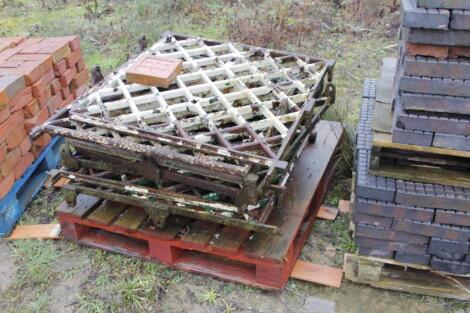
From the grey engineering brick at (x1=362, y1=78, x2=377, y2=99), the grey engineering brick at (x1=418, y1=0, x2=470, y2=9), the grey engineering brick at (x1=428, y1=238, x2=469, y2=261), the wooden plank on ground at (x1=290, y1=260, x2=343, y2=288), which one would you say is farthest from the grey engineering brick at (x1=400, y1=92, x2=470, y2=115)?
the wooden plank on ground at (x1=290, y1=260, x2=343, y2=288)

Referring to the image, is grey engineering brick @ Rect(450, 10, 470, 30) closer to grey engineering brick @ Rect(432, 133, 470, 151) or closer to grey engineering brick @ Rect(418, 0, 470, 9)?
grey engineering brick @ Rect(418, 0, 470, 9)

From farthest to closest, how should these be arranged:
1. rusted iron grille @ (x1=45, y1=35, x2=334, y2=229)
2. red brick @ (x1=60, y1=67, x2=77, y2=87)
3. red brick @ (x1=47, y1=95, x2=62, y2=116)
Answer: red brick @ (x1=60, y1=67, x2=77, y2=87)
red brick @ (x1=47, y1=95, x2=62, y2=116)
rusted iron grille @ (x1=45, y1=35, x2=334, y2=229)

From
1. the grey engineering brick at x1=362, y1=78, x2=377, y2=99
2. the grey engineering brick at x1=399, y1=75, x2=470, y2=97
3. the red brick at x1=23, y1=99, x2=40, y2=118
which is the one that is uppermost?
the grey engineering brick at x1=399, y1=75, x2=470, y2=97

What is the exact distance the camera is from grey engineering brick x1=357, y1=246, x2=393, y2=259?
3295 mm

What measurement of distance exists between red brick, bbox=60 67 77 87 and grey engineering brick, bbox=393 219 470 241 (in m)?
3.34

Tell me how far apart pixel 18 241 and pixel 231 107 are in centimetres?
204

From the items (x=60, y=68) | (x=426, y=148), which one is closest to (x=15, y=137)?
(x=60, y=68)

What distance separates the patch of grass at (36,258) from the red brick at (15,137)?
774mm

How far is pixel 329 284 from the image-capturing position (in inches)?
137

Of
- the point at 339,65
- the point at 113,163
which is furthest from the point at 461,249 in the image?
the point at 339,65

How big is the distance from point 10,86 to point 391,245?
3121 millimetres

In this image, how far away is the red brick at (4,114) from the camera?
12.6ft

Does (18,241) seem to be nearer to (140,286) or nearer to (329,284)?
(140,286)

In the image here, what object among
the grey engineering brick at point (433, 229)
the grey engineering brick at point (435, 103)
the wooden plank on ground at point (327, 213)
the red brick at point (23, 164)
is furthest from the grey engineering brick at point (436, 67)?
the red brick at point (23, 164)
